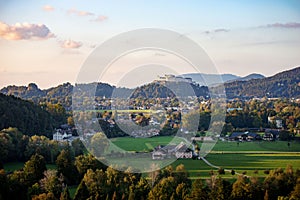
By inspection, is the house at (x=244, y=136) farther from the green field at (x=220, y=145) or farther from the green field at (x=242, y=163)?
the green field at (x=242, y=163)

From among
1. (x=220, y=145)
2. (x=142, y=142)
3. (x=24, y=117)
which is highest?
(x=24, y=117)

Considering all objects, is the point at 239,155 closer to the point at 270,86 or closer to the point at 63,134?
the point at 63,134

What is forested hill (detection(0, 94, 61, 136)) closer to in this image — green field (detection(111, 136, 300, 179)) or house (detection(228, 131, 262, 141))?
green field (detection(111, 136, 300, 179))

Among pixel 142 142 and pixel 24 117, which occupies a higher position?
pixel 24 117

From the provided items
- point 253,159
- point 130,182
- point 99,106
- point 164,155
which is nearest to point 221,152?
point 253,159

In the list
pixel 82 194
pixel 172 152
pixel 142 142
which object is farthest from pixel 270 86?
pixel 82 194

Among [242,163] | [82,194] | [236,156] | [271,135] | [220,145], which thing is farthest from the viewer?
[271,135]

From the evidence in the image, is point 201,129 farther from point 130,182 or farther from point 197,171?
point 130,182
